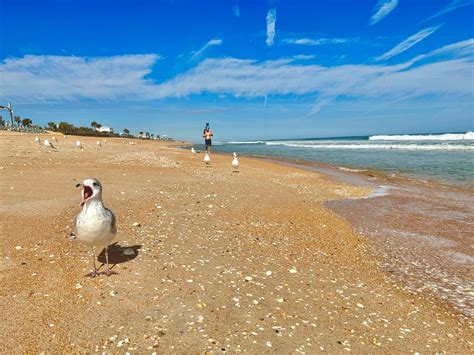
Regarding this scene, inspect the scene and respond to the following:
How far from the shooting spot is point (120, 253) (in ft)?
25.7

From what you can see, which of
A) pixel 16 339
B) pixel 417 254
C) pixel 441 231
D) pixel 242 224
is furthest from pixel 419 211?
pixel 16 339

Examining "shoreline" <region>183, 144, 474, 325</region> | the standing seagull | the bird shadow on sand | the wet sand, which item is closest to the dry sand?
the bird shadow on sand

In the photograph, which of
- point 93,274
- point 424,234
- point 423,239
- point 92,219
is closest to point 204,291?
point 93,274

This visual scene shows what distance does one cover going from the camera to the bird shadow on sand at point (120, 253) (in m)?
7.46

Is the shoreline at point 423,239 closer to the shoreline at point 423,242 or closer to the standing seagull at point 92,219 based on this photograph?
A: the shoreline at point 423,242

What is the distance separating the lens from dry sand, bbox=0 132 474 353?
508 cm

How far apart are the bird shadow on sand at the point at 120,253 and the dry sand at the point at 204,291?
6 cm

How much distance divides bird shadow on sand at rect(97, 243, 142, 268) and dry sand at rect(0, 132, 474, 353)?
0.06 m

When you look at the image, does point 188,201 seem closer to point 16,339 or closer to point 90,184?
point 90,184

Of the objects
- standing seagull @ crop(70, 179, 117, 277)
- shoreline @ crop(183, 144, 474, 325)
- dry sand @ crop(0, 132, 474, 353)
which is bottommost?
shoreline @ crop(183, 144, 474, 325)

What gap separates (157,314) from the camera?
555 centimetres

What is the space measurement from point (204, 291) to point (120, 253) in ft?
8.44

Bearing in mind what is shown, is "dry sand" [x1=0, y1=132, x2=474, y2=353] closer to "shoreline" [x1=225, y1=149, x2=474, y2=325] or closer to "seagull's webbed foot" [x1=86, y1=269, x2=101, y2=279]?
"seagull's webbed foot" [x1=86, y1=269, x2=101, y2=279]

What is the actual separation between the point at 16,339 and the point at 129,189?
1014cm
